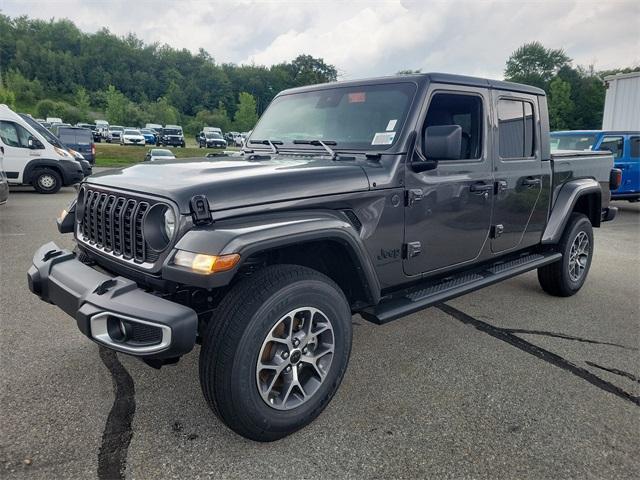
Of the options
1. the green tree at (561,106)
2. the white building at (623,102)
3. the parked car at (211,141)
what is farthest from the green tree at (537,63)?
the white building at (623,102)

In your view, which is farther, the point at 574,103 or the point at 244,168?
the point at 574,103

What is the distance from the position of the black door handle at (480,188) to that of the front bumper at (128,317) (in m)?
2.29

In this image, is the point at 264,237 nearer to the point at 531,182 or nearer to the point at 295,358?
the point at 295,358

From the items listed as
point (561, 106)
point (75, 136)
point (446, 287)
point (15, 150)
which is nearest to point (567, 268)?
point (446, 287)

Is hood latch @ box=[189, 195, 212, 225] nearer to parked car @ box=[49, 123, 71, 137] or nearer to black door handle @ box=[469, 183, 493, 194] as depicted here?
black door handle @ box=[469, 183, 493, 194]

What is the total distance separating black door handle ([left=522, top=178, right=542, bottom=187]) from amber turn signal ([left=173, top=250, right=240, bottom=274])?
2877 millimetres

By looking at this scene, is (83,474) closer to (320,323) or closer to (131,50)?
(320,323)

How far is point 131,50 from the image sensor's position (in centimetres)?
11712

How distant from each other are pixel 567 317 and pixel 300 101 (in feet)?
10.3

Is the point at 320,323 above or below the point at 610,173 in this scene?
below

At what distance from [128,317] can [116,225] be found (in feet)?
2.32

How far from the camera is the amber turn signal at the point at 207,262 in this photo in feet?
6.86

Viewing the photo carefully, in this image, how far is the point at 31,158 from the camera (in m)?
11.6

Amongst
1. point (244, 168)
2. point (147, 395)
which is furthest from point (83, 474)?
point (244, 168)
